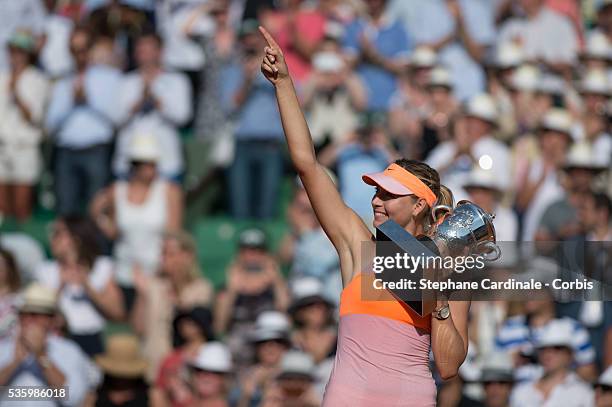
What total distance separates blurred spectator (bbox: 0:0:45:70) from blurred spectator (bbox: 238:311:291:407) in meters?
3.89

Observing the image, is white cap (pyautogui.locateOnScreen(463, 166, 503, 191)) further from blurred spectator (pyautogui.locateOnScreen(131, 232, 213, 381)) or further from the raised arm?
the raised arm

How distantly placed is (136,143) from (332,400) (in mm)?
6121

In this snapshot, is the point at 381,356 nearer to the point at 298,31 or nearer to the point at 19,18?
the point at 298,31

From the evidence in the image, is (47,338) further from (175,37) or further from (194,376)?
(175,37)

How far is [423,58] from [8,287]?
390 cm

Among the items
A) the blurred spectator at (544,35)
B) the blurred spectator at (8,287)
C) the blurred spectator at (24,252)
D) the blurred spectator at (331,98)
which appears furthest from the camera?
the blurred spectator at (544,35)

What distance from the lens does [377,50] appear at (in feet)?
38.6

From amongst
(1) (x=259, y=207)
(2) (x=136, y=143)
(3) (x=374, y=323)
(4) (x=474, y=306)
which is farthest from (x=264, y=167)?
(3) (x=374, y=323)

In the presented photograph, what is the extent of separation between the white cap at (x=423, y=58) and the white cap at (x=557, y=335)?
130 inches

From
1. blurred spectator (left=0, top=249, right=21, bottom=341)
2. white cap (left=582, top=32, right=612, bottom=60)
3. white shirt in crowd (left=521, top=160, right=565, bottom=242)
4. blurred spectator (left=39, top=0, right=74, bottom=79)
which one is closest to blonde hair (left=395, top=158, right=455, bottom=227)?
blurred spectator (left=0, top=249, right=21, bottom=341)

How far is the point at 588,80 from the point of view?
11.5 meters

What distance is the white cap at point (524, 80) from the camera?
37.7 feet

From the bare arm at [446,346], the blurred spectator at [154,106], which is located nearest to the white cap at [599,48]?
the blurred spectator at [154,106]

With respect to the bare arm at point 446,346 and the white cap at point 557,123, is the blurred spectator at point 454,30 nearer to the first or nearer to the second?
the white cap at point 557,123
